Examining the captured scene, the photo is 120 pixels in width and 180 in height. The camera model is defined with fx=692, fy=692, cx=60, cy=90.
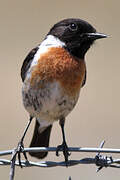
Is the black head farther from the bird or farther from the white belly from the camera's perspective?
the white belly

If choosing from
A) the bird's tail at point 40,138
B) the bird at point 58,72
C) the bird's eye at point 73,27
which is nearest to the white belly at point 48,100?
the bird at point 58,72

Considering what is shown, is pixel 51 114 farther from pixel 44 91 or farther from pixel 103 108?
pixel 103 108

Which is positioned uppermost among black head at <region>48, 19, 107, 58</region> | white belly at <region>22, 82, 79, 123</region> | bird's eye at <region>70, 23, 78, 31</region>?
bird's eye at <region>70, 23, 78, 31</region>

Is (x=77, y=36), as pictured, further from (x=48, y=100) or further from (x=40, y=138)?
(x=40, y=138)

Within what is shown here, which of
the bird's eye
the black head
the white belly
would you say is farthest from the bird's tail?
the bird's eye

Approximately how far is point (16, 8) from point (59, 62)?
5.52m

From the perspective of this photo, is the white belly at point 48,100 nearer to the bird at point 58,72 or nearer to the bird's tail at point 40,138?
the bird at point 58,72

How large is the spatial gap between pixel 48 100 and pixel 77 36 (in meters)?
0.56

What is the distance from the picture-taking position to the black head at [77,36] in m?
5.24

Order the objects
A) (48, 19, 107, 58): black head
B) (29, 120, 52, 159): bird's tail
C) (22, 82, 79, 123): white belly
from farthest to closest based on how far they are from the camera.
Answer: (29, 120, 52, 159): bird's tail < (48, 19, 107, 58): black head < (22, 82, 79, 123): white belly

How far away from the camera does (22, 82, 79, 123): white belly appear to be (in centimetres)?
507

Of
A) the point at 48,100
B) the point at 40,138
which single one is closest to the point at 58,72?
the point at 48,100

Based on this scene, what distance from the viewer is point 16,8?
34.6ft

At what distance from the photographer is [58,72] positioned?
16.7 feet
